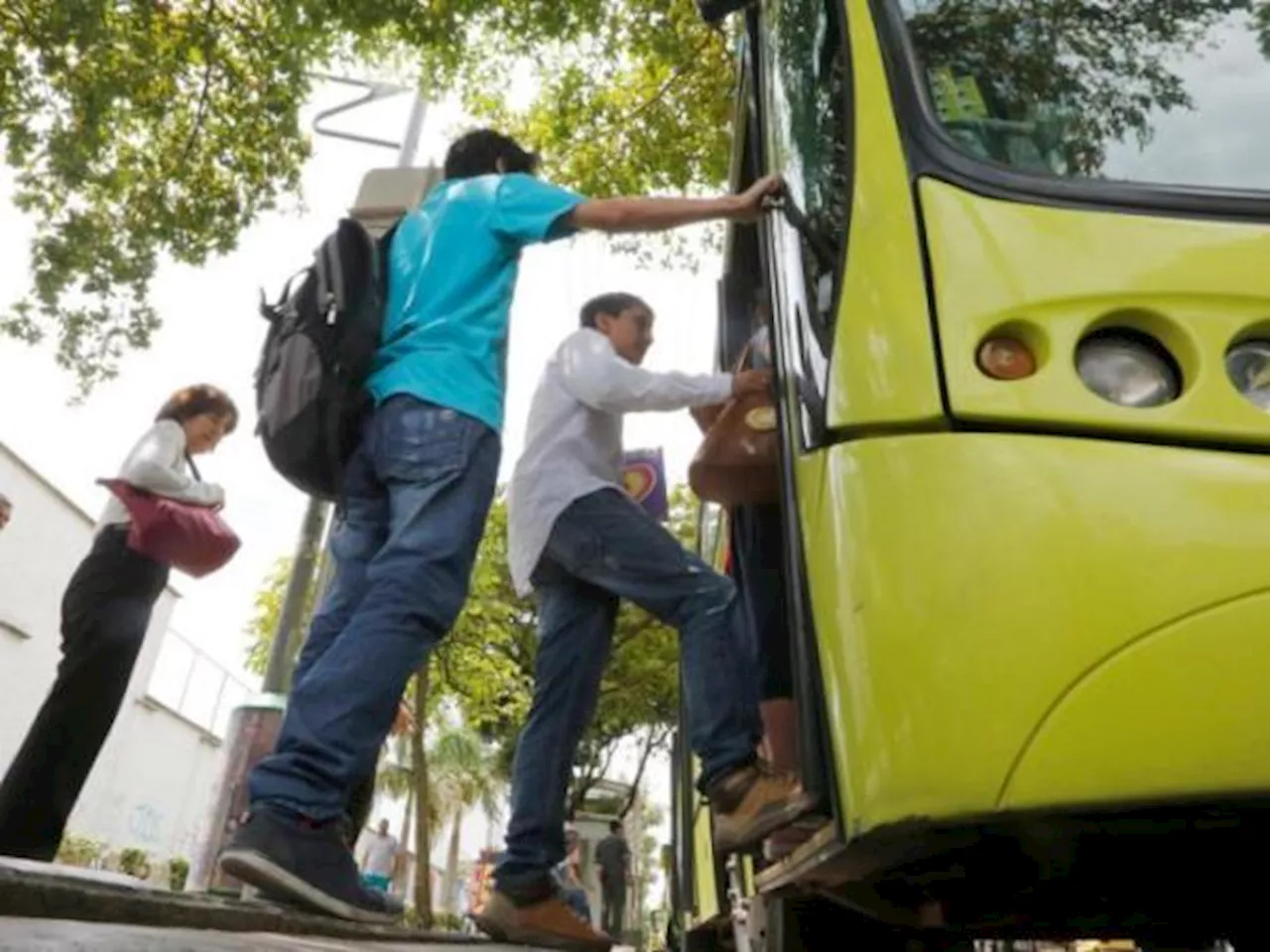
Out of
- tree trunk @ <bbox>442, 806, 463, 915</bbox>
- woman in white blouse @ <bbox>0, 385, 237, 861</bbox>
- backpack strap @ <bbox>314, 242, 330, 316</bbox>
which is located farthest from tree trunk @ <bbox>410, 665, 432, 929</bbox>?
tree trunk @ <bbox>442, 806, 463, 915</bbox>

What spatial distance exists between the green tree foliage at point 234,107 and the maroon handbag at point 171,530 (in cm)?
412

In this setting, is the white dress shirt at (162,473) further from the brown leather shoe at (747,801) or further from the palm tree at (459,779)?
the palm tree at (459,779)

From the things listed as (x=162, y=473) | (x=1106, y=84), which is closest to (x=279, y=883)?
(x=162, y=473)

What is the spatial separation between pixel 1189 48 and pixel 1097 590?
1.17 meters

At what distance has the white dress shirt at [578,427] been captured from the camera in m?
2.87

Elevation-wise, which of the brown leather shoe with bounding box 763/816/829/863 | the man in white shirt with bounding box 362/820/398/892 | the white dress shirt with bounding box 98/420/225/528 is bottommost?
the brown leather shoe with bounding box 763/816/829/863

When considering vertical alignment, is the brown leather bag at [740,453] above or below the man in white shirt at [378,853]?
below

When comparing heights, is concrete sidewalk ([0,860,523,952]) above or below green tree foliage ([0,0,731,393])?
below

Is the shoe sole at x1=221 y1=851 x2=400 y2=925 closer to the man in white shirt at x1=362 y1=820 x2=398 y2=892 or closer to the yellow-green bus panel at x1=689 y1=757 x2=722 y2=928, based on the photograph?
the yellow-green bus panel at x1=689 y1=757 x2=722 y2=928

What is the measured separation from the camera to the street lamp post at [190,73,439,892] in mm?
4336

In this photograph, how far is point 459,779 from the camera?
32.1m

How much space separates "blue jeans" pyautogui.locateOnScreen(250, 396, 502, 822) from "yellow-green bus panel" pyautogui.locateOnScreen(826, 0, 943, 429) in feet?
3.41

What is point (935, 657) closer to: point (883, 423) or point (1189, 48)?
point (883, 423)

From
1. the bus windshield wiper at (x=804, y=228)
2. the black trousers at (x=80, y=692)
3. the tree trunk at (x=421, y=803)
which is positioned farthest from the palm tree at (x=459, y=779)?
the bus windshield wiper at (x=804, y=228)
